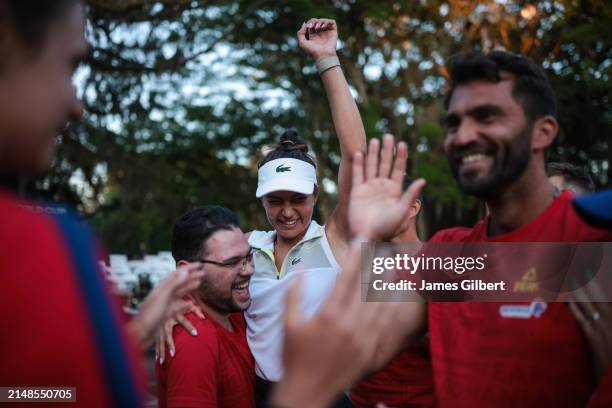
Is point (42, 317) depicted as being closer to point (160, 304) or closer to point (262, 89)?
point (160, 304)

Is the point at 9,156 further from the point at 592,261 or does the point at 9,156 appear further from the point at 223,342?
the point at 223,342

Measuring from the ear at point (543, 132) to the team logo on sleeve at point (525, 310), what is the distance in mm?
564

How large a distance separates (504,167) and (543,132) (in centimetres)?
23

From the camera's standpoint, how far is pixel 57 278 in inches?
43.2

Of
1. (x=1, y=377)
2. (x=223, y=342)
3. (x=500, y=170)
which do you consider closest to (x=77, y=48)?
(x=1, y=377)

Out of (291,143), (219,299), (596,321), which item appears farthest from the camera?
(291,143)

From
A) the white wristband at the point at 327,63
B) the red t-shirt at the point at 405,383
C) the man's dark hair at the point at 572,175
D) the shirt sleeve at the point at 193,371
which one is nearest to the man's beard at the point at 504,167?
the red t-shirt at the point at 405,383

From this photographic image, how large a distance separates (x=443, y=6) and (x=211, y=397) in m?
14.6

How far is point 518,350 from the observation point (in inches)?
76.1

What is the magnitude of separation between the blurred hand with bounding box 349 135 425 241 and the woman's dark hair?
6.03ft

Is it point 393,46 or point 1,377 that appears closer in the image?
point 1,377

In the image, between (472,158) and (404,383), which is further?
(404,383)

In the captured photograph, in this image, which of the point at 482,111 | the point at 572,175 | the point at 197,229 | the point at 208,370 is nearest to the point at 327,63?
the point at 197,229

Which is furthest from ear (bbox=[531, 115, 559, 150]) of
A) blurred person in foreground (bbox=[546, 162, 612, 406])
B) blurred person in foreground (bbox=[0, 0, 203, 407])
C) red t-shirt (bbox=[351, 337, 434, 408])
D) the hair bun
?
the hair bun
